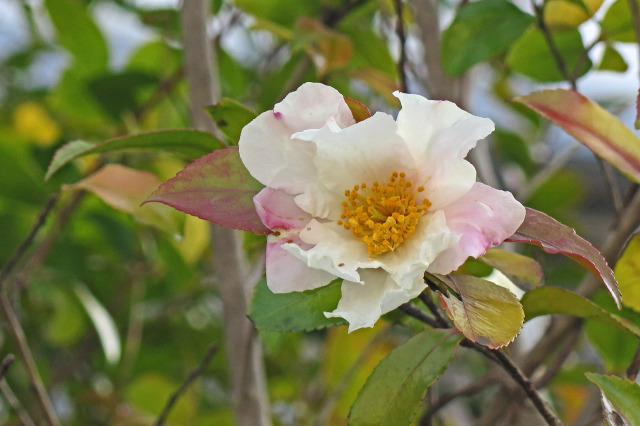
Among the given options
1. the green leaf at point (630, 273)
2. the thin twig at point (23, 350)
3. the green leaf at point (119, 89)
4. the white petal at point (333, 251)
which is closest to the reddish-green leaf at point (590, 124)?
the green leaf at point (630, 273)

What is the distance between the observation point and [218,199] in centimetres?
36

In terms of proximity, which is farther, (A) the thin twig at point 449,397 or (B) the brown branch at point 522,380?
A: (A) the thin twig at point 449,397

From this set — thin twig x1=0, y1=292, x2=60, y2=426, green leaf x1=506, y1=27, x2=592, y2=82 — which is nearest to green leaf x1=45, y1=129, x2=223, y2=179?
thin twig x1=0, y1=292, x2=60, y2=426

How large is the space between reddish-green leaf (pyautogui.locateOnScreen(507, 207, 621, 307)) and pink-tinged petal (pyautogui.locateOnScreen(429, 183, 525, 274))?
0.01 metres

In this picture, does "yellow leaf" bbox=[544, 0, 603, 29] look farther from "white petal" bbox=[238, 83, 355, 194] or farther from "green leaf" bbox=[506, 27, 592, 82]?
"white petal" bbox=[238, 83, 355, 194]

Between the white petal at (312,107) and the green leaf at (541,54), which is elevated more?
the white petal at (312,107)

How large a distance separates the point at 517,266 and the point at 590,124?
113mm

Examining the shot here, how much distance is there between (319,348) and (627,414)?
108 cm

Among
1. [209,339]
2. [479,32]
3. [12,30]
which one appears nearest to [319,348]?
[209,339]

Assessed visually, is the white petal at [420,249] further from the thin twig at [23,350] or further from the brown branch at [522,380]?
the thin twig at [23,350]

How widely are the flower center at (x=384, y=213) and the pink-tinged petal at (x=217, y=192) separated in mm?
49

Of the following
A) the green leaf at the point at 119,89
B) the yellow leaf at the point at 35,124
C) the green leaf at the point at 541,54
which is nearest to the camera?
the green leaf at the point at 541,54

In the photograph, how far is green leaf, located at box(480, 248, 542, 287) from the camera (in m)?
0.39

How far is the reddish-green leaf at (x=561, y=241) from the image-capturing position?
33 centimetres
